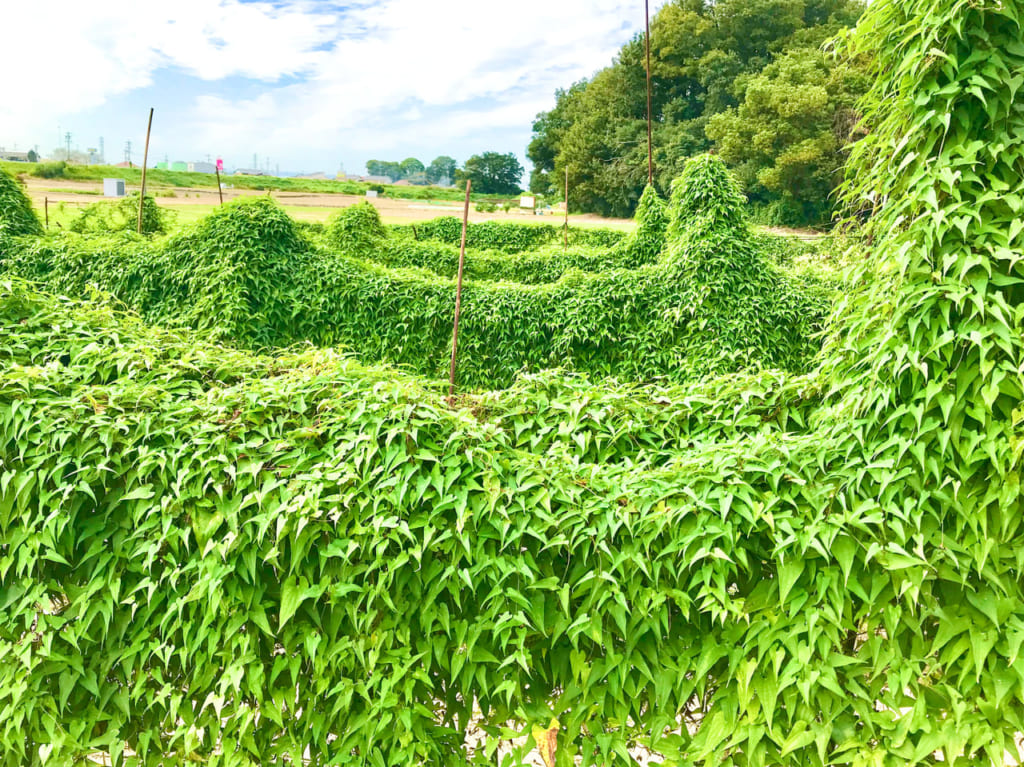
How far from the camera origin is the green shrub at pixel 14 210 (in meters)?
9.50

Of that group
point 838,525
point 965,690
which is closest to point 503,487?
point 838,525

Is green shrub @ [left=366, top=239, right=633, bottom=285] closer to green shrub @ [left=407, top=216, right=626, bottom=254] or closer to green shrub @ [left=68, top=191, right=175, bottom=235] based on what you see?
green shrub @ [left=68, top=191, right=175, bottom=235]

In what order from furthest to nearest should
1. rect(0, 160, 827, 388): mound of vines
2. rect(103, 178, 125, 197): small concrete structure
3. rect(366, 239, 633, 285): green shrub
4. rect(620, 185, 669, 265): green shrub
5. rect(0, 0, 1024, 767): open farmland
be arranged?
1. rect(103, 178, 125, 197): small concrete structure
2. rect(366, 239, 633, 285): green shrub
3. rect(620, 185, 669, 265): green shrub
4. rect(0, 160, 827, 388): mound of vines
5. rect(0, 0, 1024, 767): open farmland

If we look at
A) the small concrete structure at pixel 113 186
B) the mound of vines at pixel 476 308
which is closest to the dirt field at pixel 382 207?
the small concrete structure at pixel 113 186

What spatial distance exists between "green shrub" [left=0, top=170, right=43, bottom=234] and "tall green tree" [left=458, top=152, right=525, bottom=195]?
5065 cm

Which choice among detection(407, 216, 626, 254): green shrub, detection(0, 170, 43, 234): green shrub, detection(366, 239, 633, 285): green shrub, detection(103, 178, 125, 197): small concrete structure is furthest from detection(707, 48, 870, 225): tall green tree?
detection(103, 178, 125, 197): small concrete structure

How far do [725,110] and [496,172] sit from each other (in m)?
26.2

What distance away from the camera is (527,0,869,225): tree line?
1166 inches

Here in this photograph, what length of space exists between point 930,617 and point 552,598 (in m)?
1.14

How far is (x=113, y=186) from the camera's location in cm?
3053

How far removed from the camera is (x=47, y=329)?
2855 millimetres

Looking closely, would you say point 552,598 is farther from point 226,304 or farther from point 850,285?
point 226,304

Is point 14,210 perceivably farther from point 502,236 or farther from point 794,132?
point 794,132

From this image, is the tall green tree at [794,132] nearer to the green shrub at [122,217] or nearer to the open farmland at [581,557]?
the green shrub at [122,217]
